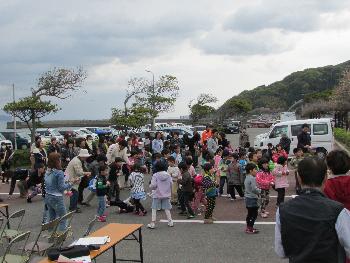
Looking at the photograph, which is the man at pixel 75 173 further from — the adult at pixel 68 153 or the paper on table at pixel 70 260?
the paper on table at pixel 70 260

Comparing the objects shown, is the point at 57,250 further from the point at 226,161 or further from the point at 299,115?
the point at 299,115

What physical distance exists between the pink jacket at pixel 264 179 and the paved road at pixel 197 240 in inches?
28.2

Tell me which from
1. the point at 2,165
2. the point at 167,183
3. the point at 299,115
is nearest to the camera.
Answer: the point at 167,183

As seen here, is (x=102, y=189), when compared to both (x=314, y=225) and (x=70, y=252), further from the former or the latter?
(x=314, y=225)

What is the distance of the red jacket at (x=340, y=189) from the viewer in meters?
4.20

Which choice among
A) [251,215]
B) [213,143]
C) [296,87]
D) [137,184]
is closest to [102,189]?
[137,184]

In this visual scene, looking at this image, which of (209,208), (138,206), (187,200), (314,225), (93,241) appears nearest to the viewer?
(314,225)

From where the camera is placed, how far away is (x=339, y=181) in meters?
4.21

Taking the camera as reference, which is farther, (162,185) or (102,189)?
(102,189)

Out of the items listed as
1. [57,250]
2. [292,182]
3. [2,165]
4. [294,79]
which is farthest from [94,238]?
[294,79]

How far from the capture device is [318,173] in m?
3.10

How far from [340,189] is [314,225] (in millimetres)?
1404

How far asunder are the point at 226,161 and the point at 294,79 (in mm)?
91015

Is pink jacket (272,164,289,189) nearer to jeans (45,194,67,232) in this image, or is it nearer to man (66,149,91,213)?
man (66,149,91,213)
